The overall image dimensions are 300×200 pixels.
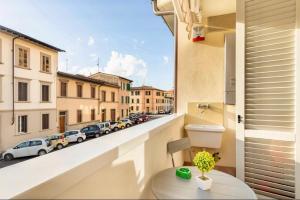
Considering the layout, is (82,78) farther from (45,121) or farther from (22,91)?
(22,91)

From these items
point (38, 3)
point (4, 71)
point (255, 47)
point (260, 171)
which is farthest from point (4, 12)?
point (260, 171)

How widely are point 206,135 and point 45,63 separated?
2.00m

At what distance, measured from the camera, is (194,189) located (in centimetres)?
102

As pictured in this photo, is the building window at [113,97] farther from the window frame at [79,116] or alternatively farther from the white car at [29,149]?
the white car at [29,149]

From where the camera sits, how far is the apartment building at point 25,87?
127 cm

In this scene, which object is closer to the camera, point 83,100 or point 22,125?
A: point 22,125

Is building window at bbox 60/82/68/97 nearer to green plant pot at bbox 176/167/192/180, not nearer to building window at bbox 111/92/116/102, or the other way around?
building window at bbox 111/92/116/102

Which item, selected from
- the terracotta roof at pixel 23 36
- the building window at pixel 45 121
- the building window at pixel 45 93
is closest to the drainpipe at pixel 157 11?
the terracotta roof at pixel 23 36

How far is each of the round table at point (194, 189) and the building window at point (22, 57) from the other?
4.27 feet

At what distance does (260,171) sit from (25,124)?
209 cm

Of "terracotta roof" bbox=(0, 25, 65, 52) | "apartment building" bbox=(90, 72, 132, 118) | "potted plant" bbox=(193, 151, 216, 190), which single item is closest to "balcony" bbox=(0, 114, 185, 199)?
"potted plant" bbox=(193, 151, 216, 190)

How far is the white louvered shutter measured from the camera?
1597 mm

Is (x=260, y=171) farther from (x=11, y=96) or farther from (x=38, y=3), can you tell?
(x=38, y=3)

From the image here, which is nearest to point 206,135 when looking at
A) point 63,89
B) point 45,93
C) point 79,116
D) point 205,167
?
point 205,167
